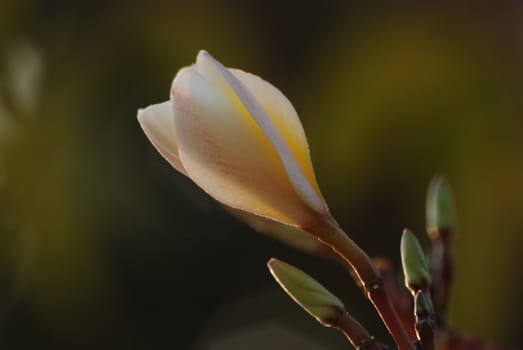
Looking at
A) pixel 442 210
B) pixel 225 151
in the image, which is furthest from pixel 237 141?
pixel 442 210

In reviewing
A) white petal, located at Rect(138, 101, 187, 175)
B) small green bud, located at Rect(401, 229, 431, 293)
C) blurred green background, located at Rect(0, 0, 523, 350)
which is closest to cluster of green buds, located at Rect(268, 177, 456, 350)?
small green bud, located at Rect(401, 229, 431, 293)

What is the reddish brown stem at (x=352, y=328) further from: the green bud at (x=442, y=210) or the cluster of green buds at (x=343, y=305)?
the green bud at (x=442, y=210)

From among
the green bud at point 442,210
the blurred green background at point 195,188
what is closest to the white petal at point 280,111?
the green bud at point 442,210

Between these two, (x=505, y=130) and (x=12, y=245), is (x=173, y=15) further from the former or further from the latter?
(x=505, y=130)

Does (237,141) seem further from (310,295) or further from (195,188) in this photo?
(195,188)

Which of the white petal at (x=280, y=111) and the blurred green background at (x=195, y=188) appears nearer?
the white petal at (x=280, y=111)

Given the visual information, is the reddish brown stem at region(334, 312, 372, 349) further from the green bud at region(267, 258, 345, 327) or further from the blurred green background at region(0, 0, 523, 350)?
the blurred green background at region(0, 0, 523, 350)
